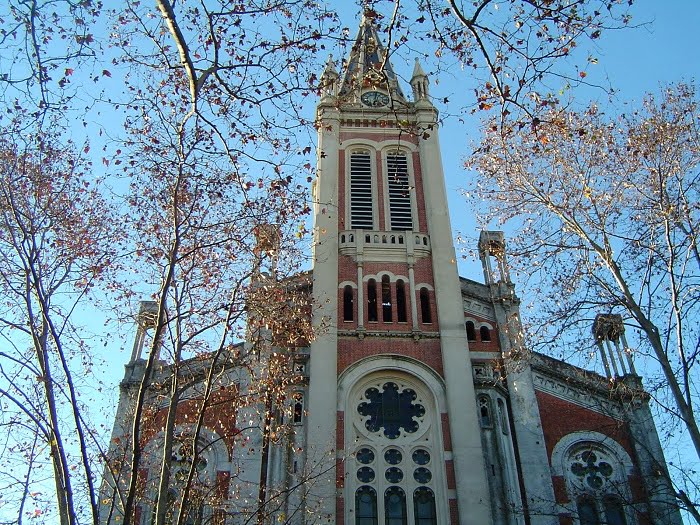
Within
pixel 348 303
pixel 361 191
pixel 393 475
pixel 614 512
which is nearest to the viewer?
pixel 614 512

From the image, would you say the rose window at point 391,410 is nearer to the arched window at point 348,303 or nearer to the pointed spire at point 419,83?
the arched window at point 348,303

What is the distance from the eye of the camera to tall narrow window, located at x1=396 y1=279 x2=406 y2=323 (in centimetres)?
2219

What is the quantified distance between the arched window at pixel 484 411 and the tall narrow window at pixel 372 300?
12.7 feet

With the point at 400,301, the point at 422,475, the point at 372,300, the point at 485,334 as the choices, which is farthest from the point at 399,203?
the point at 422,475

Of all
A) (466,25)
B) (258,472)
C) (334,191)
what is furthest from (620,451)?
(466,25)

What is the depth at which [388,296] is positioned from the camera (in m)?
22.7

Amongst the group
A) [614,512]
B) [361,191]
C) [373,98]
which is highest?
[373,98]

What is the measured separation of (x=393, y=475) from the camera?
1883 cm

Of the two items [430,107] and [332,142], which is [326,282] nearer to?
[332,142]

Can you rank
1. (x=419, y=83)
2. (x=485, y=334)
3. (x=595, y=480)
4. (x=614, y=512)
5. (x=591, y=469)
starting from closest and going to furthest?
(x=614, y=512) → (x=595, y=480) → (x=591, y=469) → (x=485, y=334) → (x=419, y=83)

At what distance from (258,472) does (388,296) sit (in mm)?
6949

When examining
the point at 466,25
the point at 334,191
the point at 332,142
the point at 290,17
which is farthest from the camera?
the point at 332,142

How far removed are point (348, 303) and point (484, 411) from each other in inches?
203

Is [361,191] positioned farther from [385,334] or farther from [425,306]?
[385,334]
